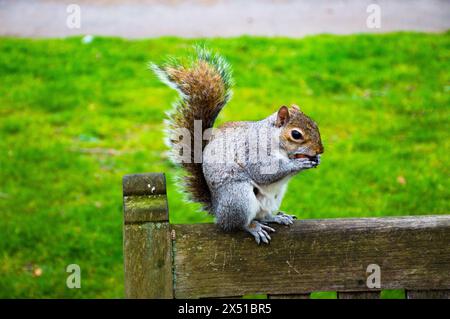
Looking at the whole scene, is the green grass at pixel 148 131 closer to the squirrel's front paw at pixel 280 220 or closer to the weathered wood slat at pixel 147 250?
the squirrel's front paw at pixel 280 220

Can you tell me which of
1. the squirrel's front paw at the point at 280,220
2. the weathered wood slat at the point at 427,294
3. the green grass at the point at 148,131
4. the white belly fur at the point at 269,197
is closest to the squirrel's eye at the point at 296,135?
the white belly fur at the point at 269,197

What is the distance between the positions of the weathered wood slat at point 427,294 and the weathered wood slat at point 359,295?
0.24 ft

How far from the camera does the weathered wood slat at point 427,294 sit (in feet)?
4.78

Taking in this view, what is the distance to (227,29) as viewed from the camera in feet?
18.3

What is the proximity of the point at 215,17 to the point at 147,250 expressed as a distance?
4.65 meters

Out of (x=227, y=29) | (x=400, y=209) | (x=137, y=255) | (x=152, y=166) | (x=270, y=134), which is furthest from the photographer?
(x=227, y=29)

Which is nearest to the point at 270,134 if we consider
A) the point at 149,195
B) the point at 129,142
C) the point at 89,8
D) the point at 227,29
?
the point at 149,195

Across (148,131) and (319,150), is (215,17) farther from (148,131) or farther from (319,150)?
(319,150)

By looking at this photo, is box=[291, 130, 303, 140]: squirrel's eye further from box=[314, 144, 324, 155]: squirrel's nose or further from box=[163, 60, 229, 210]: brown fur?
box=[163, 60, 229, 210]: brown fur

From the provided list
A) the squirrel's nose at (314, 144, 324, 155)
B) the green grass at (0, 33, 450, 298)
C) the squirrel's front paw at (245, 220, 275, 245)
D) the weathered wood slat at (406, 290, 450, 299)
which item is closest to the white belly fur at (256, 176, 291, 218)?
the squirrel's nose at (314, 144, 324, 155)

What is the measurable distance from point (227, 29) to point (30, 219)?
2.73 m
